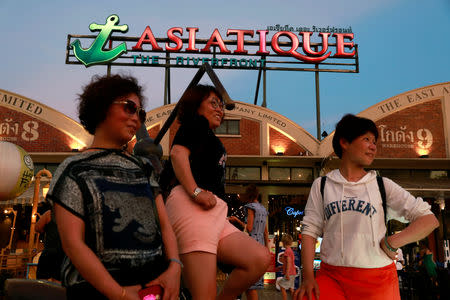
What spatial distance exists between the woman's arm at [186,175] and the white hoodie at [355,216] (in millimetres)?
777

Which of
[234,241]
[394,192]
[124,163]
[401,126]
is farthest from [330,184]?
[401,126]

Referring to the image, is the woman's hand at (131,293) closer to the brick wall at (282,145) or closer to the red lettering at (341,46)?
the brick wall at (282,145)

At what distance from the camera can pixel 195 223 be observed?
2.10m

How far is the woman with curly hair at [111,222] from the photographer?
136 centimetres

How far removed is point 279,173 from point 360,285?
1503 cm

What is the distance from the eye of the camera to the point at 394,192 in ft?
7.85

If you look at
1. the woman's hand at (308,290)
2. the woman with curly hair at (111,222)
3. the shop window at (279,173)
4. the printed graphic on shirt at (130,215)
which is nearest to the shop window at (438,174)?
the shop window at (279,173)

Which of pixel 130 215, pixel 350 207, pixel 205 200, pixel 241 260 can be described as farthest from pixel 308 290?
pixel 130 215

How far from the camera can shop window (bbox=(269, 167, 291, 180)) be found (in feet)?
55.8

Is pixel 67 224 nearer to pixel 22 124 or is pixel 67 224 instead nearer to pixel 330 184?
pixel 330 184

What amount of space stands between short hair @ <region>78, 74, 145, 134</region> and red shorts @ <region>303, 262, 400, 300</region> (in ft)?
5.11

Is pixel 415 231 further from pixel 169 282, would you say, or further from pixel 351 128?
pixel 169 282

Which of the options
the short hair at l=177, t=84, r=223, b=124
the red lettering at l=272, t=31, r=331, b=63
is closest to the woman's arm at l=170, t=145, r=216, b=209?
the short hair at l=177, t=84, r=223, b=124

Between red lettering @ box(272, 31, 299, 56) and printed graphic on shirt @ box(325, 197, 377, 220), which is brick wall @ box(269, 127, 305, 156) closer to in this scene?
red lettering @ box(272, 31, 299, 56)
